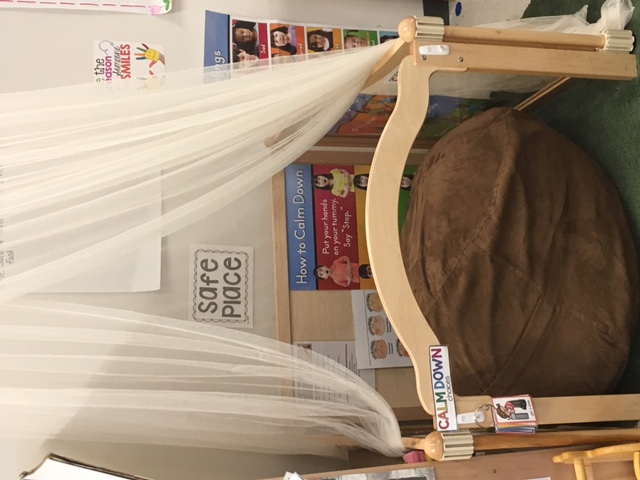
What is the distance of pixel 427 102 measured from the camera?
119cm

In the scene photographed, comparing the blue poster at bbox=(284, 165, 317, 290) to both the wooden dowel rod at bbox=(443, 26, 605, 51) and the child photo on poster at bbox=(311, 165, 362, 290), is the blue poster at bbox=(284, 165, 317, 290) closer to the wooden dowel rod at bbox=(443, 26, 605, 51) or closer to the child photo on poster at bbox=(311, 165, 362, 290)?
the child photo on poster at bbox=(311, 165, 362, 290)

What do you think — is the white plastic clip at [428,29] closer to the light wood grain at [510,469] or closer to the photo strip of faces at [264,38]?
the photo strip of faces at [264,38]

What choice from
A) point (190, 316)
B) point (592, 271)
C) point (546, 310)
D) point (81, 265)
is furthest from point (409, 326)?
point (190, 316)

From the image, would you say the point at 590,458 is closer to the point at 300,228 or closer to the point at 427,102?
the point at 427,102

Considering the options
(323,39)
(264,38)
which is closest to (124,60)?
(264,38)

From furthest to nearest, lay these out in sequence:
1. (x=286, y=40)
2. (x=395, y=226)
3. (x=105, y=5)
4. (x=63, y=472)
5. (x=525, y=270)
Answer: (x=286, y=40)
(x=105, y=5)
(x=525, y=270)
(x=395, y=226)
(x=63, y=472)

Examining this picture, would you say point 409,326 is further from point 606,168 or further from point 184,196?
point 606,168

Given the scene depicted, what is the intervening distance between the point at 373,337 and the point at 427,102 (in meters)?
0.73

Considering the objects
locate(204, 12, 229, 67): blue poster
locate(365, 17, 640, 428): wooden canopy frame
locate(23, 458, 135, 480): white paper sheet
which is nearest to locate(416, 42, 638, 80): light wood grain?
locate(365, 17, 640, 428): wooden canopy frame

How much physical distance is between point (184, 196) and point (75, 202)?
23 centimetres

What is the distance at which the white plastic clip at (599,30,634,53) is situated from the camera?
1302 mm

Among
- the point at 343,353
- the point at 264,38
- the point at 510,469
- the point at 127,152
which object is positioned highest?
the point at 264,38

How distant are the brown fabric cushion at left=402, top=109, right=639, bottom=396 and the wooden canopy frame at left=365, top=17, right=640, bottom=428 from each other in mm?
134

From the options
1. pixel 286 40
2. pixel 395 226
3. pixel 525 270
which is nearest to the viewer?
pixel 395 226
